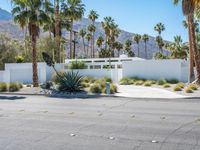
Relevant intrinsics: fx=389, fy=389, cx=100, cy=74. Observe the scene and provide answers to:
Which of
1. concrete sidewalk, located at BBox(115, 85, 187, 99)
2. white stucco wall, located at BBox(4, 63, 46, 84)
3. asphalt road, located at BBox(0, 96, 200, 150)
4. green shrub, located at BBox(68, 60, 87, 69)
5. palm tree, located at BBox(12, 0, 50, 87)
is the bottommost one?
concrete sidewalk, located at BBox(115, 85, 187, 99)

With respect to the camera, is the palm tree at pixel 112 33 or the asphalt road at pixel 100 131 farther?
the palm tree at pixel 112 33

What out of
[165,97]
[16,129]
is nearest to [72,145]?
[16,129]

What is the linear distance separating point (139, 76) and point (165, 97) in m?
18.0

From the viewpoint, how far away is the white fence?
42.2m

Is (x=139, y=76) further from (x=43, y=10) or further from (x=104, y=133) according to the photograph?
(x=104, y=133)

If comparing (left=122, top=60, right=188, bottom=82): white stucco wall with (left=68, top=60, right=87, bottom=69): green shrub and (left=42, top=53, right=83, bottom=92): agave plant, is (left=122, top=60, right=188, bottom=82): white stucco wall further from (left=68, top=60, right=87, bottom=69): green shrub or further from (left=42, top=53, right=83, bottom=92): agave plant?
(left=42, top=53, right=83, bottom=92): agave plant

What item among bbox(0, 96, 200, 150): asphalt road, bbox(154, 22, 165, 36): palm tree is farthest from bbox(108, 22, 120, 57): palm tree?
bbox(0, 96, 200, 150): asphalt road

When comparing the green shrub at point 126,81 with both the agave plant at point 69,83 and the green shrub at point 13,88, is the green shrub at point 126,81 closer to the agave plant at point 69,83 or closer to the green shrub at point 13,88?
the agave plant at point 69,83

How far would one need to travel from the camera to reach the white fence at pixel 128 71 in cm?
4216

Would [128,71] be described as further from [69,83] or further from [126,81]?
[69,83]

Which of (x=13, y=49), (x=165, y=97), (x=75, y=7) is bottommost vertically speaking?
(x=165, y=97)

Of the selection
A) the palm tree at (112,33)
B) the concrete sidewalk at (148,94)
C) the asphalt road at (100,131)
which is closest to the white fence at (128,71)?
the concrete sidewalk at (148,94)

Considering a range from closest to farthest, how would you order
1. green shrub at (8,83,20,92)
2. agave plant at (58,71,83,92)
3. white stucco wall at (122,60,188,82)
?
1. agave plant at (58,71,83,92)
2. green shrub at (8,83,20,92)
3. white stucco wall at (122,60,188,82)

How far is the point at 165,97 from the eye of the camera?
2622cm
